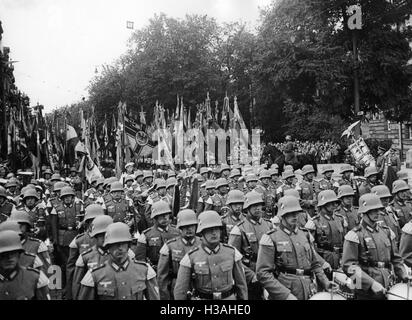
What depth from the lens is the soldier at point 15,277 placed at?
4633 millimetres

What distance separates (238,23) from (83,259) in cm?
4742

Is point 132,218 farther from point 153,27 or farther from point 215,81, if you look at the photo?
point 153,27

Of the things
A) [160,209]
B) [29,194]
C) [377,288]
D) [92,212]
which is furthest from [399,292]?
[29,194]

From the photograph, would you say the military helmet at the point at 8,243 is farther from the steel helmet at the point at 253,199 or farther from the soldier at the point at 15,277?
the steel helmet at the point at 253,199

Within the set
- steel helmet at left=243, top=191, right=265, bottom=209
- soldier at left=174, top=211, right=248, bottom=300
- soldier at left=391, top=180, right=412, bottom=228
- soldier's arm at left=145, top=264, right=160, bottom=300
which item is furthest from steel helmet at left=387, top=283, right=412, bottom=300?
soldier at left=391, top=180, right=412, bottom=228

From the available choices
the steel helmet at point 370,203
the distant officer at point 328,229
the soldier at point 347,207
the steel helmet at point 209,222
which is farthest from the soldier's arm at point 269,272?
the soldier at point 347,207

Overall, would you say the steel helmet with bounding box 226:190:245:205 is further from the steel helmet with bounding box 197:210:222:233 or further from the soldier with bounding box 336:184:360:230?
the steel helmet with bounding box 197:210:222:233

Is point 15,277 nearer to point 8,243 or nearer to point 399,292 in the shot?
point 8,243

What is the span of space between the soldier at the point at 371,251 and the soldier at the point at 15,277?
3.63 metres

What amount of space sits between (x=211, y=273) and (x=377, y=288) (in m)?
1.94

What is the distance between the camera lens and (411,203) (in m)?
8.60

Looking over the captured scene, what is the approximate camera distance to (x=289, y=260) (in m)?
5.64
